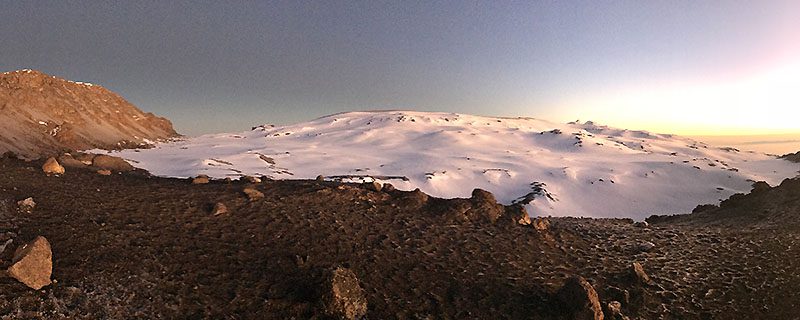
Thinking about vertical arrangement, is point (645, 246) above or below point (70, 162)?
below

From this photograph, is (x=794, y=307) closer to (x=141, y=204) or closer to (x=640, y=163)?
(x=141, y=204)

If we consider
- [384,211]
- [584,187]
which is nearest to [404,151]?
[584,187]

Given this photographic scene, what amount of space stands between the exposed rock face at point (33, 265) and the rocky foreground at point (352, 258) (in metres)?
0.06

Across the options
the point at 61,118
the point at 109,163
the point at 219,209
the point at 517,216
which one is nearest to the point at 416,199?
the point at 517,216

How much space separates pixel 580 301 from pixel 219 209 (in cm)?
1258

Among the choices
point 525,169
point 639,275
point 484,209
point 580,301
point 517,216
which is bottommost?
point 525,169

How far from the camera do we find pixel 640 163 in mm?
59438

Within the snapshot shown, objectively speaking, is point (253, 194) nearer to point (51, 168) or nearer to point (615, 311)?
point (51, 168)

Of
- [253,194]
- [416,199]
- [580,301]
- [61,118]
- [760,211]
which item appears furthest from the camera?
[61,118]

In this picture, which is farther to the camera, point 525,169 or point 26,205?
point 525,169

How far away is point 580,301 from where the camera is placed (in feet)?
36.8

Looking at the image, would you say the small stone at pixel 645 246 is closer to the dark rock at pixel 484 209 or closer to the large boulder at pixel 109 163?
the dark rock at pixel 484 209

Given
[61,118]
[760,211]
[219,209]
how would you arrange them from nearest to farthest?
[219,209], [760,211], [61,118]

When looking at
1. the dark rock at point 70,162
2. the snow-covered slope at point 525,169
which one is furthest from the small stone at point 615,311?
the dark rock at point 70,162
